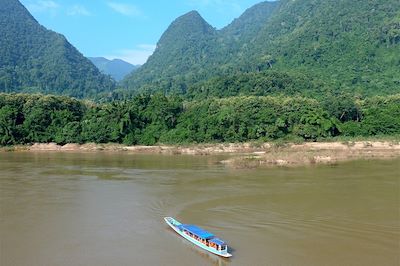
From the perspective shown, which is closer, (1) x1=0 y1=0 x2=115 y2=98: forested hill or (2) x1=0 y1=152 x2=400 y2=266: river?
(2) x1=0 y1=152 x2=400 y2=266: river

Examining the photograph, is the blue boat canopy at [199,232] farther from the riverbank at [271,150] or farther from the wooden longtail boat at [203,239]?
the riverbank at [271,150]

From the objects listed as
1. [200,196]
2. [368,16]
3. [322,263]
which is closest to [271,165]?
[200,196]

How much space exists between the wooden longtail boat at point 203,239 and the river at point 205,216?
24cm

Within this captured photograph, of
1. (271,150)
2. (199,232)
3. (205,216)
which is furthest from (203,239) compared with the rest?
(271,150)

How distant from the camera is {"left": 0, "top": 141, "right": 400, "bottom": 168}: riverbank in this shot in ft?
113

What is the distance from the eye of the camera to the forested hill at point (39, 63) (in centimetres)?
14238

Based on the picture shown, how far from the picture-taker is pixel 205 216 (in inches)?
703

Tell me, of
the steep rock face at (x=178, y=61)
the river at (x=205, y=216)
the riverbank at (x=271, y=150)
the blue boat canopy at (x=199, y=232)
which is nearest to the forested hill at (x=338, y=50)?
the steep rock face at (x=178, y=61)

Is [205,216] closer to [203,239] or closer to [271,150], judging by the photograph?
[203,239]

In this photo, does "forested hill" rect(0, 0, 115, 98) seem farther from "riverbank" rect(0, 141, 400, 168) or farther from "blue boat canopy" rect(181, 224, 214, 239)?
"blue boat canopy" rect(181, 224, 214, 239)

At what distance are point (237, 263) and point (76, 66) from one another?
168m

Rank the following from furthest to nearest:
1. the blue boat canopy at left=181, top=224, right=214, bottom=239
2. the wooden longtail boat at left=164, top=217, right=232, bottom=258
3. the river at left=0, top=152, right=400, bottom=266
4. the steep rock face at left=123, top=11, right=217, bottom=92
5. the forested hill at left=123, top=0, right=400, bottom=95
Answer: the steep rock face at left=123, top=11, right=217, bottom=92 < the forested hill at left=123, top=0, right=400, bottom=95 < the blue boat canopy at left=181, top=224, right=214, bottom=239 < the river at left=0, top=152, right=400, bottom=266 < the wooden longtail boat at left=164, top=217, right=232, bottom=258

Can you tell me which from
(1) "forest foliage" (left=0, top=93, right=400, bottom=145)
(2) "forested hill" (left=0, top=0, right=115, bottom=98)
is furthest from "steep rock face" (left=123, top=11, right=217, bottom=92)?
(1) "forest foliage" (left=0, top=93, right=400, bottom=145)

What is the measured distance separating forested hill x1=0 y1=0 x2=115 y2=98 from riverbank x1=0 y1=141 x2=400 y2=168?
8267 cm
